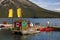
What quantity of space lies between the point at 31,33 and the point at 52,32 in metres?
9.77

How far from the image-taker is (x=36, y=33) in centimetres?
6594

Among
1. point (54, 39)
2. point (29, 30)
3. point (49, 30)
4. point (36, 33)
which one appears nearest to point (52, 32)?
point (49, 30)

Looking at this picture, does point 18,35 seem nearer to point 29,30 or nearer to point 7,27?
point 29,30

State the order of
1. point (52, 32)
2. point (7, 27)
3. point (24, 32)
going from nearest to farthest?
point (24, 32) < point (52, 32) < point (7, 27)

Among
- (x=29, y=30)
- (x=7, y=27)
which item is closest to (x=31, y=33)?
(x=29, y=30)

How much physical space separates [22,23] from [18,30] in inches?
75.7

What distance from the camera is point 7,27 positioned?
8256 centimetres

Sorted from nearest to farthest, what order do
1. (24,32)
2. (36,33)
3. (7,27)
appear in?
(24,32) < (36,33) < (7,27)

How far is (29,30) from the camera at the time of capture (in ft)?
203

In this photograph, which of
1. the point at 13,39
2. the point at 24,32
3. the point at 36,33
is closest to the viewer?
the point at 13,39

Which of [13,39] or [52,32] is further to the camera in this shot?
[52,32]

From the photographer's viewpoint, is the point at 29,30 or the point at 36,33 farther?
the point at 36,33

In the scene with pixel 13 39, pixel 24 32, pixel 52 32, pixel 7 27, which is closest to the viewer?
pixel 13 39

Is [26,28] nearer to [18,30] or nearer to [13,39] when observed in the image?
[18,30]
